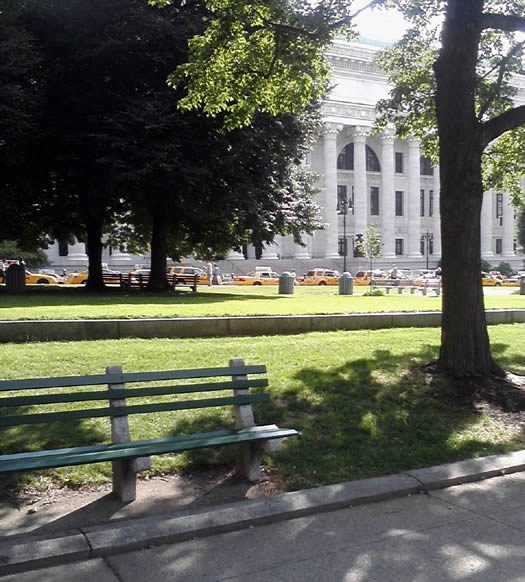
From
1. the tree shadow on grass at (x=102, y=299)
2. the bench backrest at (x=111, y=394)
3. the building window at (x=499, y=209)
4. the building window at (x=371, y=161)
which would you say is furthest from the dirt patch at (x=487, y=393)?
the building window at (x=499, y=209)

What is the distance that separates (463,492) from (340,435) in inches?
60.7

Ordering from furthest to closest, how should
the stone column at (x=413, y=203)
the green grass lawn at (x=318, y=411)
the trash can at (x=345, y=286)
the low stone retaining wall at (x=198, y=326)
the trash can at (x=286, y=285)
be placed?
the stone column at (x=413, y=203) < the trash can at (x=345, y=286) < the trash can at (x=286, y=285) < the low stone retaining wall at (x=198, y=326) < the green grass lawn at (x=318, y=411)

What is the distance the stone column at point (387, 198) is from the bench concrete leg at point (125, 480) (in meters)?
79.8

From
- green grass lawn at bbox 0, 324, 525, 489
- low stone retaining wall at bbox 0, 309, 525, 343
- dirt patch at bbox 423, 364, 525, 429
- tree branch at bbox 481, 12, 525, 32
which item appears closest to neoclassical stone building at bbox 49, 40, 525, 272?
low stone retaining wall at bbox 0, 309, 525, 343

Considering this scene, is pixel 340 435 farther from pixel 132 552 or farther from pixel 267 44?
pixel 267 44

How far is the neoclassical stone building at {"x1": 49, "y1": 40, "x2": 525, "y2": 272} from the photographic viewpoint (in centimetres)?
7769

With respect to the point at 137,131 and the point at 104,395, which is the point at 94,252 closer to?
the point at 137,131

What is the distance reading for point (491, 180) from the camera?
15.2 meters

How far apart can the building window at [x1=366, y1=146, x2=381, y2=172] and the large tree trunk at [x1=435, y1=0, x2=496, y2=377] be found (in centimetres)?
7879

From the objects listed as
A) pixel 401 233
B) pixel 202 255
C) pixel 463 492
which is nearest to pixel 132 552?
pixel 463 492

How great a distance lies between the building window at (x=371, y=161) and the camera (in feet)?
283

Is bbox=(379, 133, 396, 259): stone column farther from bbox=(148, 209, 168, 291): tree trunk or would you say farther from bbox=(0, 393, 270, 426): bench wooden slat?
bbox=(0, 393, 270, 426): bench wooden slat

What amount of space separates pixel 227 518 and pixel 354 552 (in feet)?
3.10

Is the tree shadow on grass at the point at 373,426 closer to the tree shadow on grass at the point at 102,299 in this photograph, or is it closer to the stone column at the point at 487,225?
the tree shadow on grass at the point at 102,299
